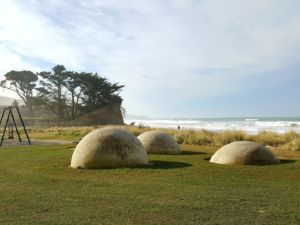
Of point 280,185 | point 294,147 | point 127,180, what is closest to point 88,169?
point 127,180

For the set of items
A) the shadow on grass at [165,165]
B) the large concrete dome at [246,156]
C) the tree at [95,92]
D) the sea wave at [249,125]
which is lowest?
the shadow on grass at [165,165]

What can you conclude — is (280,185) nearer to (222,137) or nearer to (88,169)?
(88,169)

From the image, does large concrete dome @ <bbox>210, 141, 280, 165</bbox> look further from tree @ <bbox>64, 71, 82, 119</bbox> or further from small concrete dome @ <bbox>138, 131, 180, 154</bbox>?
tree @ <bbox>64, 71, 82, 119</bbox>

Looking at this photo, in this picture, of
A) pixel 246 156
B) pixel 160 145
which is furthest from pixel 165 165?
pixel 160 145

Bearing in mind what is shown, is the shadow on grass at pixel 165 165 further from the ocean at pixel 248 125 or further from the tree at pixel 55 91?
the tree at pixel 55 91

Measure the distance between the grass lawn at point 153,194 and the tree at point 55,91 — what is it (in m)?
45.1

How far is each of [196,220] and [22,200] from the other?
329 cm

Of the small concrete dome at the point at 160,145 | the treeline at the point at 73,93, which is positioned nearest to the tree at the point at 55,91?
the treeline at the point at 73,93

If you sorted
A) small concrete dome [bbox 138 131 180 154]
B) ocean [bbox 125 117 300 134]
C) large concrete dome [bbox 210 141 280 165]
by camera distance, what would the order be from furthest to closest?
1. ocean [bbox 125 117 300 134]
2. small concrete dome [bbox 138 131 180 154]
3. large concrete dome [bbox 210 141 280 165]

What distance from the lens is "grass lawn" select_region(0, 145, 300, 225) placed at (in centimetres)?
619

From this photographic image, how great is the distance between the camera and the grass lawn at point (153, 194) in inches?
244

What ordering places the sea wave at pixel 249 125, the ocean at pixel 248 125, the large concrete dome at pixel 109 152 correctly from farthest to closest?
the sea wave at pixel 249 125 < the ocean at pixel 248 125 < the large concrete dome at pixel 109 152

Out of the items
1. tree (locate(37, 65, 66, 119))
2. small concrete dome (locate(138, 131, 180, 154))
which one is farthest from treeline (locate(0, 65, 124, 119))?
small concrete dome (locate(138, 131, 180, 154))

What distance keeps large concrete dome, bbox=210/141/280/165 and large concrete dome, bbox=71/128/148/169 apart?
2.59 meters
